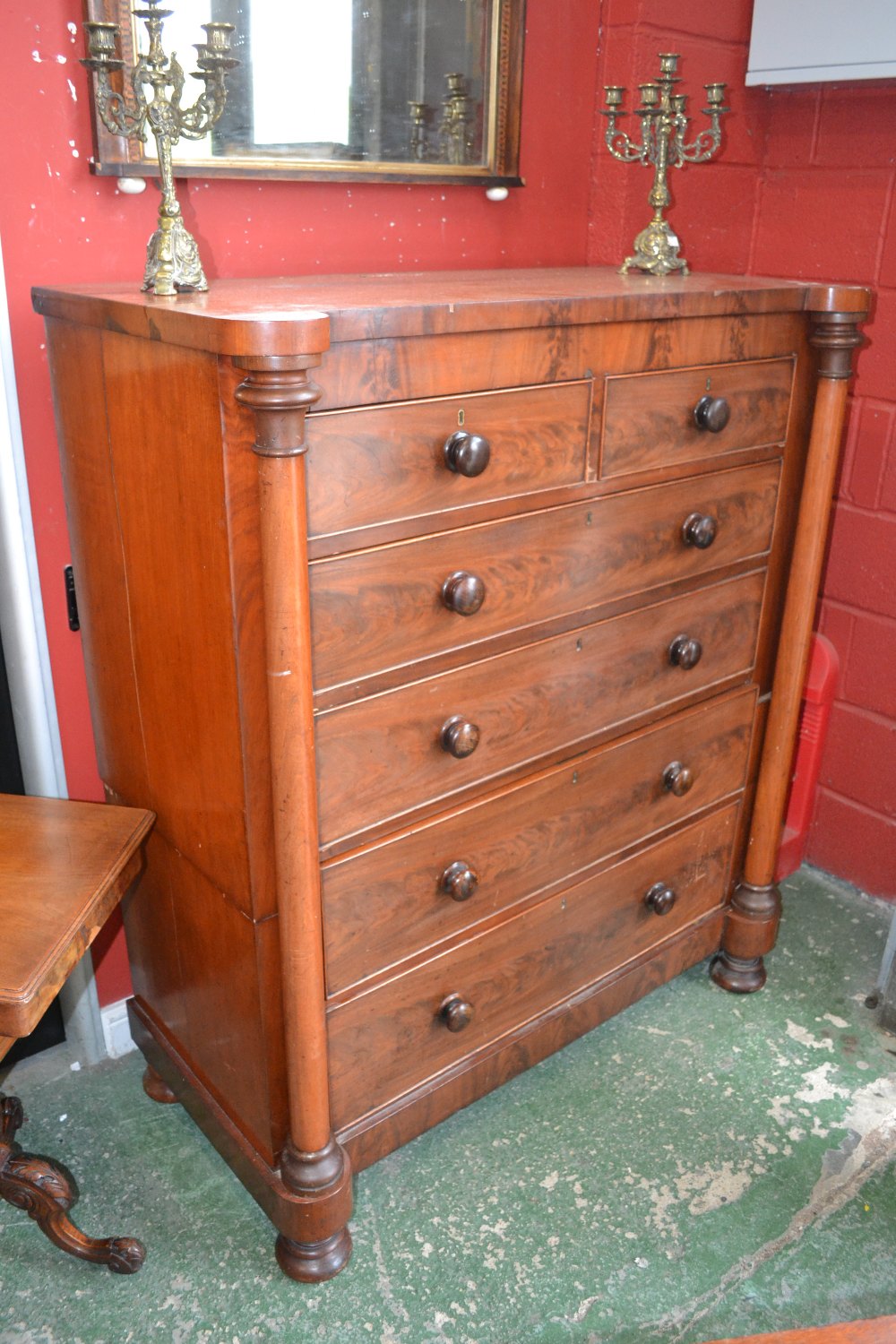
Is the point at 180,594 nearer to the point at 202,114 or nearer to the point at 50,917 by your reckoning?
the point at 50,917

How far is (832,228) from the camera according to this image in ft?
7.72

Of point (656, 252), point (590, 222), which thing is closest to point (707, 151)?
point (656, 252)

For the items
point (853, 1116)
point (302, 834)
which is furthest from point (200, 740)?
point (853, 1116)

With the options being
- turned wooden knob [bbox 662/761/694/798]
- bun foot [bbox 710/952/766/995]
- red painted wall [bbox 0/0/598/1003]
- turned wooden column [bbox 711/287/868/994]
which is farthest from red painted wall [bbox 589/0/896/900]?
turned wooden knob [bbox 662/761/694/798]

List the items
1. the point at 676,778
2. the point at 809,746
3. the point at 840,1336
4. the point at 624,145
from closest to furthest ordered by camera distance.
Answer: the point at 840,1336 < the point at 676,778 < the point at 624,145 < the point at 809,746

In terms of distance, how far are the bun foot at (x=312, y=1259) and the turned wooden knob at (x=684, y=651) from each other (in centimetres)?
110

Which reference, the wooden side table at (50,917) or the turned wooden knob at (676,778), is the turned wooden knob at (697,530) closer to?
the turned wooden knob at (676,778)

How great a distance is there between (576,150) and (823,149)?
0.56m

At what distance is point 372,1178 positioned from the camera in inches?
73.7

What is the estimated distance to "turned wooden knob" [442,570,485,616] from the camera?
1487 millimetres

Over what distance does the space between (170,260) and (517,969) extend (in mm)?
1266

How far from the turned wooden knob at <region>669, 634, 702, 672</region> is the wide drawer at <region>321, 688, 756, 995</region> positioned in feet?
0.41

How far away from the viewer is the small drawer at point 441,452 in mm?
1331

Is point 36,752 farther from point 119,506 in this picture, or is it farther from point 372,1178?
point 372,1178
